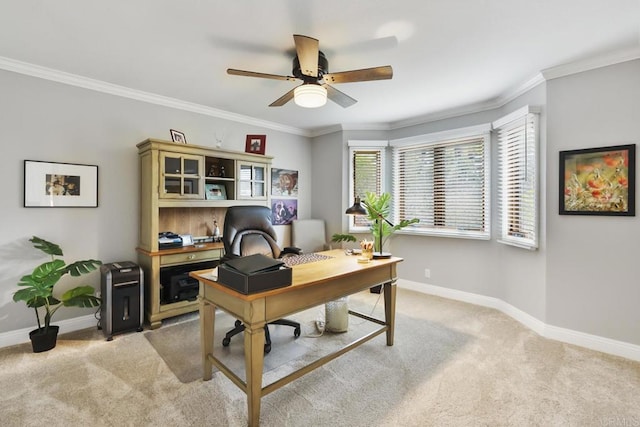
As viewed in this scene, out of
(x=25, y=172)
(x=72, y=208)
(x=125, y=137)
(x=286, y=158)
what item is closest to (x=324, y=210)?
(x=286, y=158)

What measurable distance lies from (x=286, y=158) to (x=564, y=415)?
14.0ft

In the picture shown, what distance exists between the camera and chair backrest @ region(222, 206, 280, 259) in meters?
2.79

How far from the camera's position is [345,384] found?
215cm

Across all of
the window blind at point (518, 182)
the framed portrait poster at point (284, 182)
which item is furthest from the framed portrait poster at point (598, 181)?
the framed portrait poster at point (284, 182)

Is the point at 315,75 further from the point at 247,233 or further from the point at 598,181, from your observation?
the point at 598,181

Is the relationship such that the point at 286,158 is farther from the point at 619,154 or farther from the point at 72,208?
the point at 619,154

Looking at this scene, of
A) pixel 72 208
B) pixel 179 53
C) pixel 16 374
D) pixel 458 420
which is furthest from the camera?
pixel 72 208

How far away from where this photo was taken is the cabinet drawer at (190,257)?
10.3ft

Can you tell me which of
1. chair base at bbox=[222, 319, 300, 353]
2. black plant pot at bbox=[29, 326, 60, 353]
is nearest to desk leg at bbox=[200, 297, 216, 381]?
chair base at bbox=[222, 319, 300, 353]

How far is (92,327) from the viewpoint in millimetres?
3113

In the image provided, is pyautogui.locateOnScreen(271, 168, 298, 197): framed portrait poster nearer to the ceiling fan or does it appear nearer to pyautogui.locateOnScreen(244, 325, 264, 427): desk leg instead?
the ceiling fan

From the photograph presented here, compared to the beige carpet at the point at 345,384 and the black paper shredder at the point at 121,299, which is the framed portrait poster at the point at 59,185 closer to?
the black paper shredder at the point at 121,299

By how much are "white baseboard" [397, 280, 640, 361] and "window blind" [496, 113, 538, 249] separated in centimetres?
78

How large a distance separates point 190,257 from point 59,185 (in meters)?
1.40
